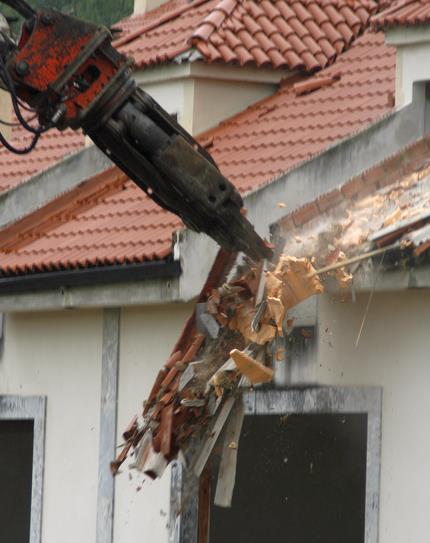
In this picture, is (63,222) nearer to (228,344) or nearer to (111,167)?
(111,167)

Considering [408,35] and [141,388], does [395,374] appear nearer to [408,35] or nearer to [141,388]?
[408,35]

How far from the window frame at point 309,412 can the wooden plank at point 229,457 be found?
506mm

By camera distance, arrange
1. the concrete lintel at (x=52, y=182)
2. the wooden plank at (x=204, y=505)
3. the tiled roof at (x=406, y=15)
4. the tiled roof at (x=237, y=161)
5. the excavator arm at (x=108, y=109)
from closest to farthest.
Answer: the excavator arm at (x=108, y=109)
the wooden plank at (x=204, y=505)
the tiled roof at (x=406, y=15)
the tiled roof at (x=237, y=161)
the concrete lintel at (x=52, y=182)

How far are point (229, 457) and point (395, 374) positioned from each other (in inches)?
50.2

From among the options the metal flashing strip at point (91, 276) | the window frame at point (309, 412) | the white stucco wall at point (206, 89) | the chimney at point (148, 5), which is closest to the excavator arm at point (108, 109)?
the window frame at point (309, 412)

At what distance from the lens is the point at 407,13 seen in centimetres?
1530

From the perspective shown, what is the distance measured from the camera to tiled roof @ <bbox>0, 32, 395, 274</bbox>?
16203mm

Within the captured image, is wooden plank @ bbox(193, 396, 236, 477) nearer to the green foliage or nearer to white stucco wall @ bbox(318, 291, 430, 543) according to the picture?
white stucco wall @ bbox(318, 291, 430, 543)

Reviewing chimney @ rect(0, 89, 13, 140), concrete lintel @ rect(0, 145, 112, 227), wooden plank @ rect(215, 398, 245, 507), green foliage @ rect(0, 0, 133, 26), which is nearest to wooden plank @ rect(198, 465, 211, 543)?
wooden plank @ rect(215, 398, 245, 507)

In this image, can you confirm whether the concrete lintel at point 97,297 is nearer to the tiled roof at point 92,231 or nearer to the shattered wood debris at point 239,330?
the tiled roof at point 92,231

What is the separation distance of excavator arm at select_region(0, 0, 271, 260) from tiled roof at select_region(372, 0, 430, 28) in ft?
10.4

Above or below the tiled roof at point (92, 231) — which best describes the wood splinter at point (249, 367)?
below

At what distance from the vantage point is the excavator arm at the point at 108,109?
12.0 m

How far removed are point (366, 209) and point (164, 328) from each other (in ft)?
9.76
